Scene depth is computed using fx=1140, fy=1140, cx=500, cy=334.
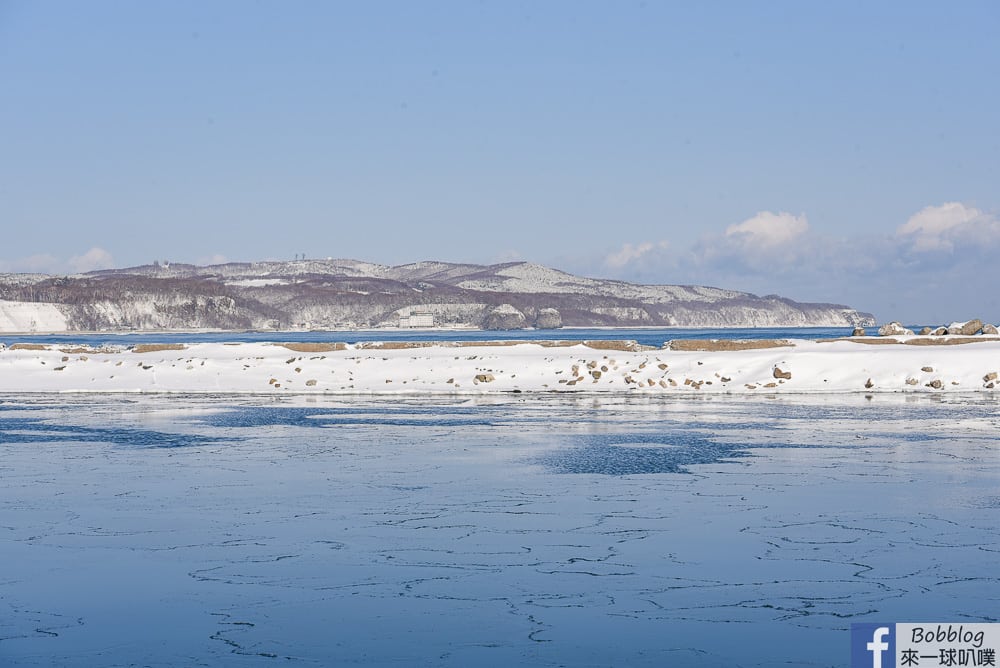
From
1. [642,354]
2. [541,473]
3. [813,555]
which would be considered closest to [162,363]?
[642,354]

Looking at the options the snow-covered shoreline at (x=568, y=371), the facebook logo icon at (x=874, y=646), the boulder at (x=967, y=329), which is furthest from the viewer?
the boulder at (x=967, y=329)

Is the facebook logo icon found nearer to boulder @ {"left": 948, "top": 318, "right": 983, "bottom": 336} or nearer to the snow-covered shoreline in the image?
the snow-covered shoreline

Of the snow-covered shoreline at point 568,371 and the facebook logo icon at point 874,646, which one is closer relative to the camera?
the facebook logo icon at point 874,646

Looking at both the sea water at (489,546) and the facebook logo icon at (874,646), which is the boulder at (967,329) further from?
the facebook logo icon at (874,646)

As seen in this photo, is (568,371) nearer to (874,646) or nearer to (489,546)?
(489,546)

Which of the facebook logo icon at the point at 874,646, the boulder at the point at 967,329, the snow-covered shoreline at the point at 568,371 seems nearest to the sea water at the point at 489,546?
the facebook logo icon at the point at 874,646

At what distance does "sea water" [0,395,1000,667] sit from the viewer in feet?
26.5

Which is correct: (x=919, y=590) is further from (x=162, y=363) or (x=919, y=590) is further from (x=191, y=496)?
(x=162, y=363)

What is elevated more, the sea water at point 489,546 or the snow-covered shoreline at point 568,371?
the snow-covered shoreline at point 568,371

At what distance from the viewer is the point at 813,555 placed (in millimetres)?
10688

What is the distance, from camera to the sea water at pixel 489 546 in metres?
8.07

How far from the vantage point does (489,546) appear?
11.2 m

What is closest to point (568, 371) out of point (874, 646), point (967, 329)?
point (967, 329)

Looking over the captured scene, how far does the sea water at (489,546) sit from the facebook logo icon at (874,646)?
0.14 metres
